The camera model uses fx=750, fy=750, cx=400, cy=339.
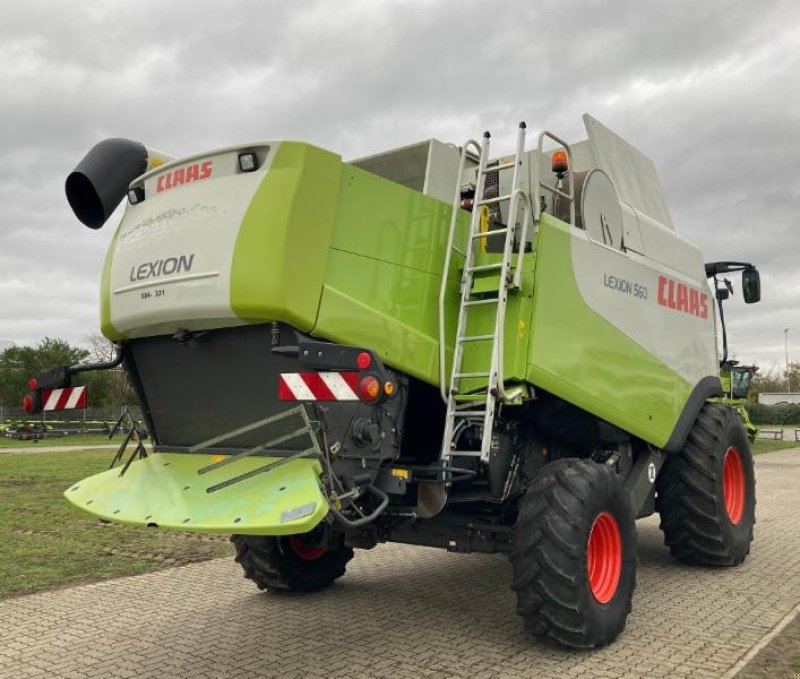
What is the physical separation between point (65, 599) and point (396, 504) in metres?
2.95

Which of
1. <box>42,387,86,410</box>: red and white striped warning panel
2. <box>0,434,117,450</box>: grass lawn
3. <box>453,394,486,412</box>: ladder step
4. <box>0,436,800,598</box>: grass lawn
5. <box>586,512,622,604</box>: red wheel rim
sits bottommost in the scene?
<box>0,434,117,450</box>: grass lawn

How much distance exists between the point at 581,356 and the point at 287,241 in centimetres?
217

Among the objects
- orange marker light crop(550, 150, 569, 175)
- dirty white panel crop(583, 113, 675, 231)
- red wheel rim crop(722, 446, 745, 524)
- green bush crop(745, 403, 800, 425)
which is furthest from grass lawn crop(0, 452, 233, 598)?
green bush crop(745, 403, 800, 425)

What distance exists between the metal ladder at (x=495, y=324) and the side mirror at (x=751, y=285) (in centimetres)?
411

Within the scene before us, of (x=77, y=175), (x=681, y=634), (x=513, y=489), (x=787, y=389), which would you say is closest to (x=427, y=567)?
(x=513, y=489)

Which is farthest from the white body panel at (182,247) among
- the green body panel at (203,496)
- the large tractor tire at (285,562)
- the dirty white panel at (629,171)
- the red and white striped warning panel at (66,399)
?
the dirty white panel at (629,171)

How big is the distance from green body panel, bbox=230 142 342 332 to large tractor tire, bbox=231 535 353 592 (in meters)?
2.20

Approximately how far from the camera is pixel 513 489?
5070mm

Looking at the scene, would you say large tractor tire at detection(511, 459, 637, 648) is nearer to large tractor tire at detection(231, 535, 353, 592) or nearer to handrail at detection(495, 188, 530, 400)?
handrail at detection(495, 188, 530, 400)

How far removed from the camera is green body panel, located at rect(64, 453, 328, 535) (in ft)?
12.0

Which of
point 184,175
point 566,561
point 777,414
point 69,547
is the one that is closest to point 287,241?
point 184,175

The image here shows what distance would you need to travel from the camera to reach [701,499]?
6.23 m

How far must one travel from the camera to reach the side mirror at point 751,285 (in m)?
7.79

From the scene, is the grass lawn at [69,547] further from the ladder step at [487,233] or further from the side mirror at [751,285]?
the side mirror at [751,285]
